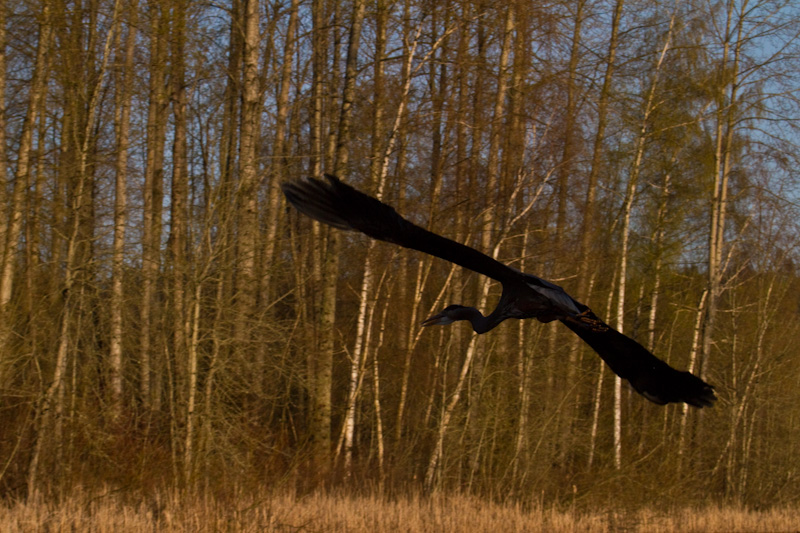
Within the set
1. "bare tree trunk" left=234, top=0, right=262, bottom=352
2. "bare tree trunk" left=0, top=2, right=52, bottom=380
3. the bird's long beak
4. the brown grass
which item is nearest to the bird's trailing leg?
the bird's long beak

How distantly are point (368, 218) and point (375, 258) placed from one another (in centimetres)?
803

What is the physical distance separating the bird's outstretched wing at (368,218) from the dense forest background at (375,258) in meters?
5.30

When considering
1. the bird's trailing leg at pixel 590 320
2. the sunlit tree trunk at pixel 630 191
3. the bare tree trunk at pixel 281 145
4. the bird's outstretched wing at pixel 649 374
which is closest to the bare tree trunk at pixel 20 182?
the bare tree trunk at pixel 281 145

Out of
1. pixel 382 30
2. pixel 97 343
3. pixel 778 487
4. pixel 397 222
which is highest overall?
pixel 382 30

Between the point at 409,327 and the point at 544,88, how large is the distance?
178 inches

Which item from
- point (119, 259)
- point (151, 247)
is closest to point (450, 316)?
point (151, 247)

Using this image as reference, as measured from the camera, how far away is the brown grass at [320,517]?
8.28m

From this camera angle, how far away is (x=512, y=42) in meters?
13.9

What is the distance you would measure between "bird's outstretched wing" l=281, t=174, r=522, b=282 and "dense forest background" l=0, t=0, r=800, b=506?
17.4 feet

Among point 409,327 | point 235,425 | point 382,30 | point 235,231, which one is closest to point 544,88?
point 382,30

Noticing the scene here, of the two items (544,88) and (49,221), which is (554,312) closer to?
(49,221)

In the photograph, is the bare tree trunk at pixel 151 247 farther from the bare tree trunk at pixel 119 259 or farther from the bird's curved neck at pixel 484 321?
the bird's curved neck at pixel 484 321

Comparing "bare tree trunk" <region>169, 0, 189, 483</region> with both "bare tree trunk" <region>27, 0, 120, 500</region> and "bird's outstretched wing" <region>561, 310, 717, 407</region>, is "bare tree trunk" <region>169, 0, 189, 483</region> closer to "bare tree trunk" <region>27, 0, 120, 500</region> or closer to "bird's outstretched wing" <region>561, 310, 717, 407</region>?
"bare tree trunk" <region>27, 0, 120, 500</region>

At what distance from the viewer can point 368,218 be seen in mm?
4602
